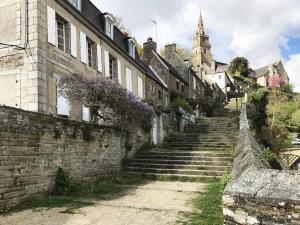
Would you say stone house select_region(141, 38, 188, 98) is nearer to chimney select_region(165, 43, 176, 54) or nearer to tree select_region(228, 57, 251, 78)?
chimney select_region(165, 43, 176, 54)

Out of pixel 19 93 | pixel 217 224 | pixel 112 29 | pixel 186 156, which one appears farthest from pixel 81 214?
pixel 112 29

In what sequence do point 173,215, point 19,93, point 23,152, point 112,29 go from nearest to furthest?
point 173,215 → point 23,152 → point 19,93 → point 112,29

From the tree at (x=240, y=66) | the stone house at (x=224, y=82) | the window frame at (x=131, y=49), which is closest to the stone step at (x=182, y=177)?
the window frame at (x=131, y=49)

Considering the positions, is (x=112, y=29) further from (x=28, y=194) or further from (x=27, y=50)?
(x=28, y=194)

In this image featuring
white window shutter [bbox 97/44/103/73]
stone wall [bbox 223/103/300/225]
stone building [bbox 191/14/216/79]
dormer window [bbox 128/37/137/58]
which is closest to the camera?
stone wall [bbox 223/103/300/225]

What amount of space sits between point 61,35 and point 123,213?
927 centimetres

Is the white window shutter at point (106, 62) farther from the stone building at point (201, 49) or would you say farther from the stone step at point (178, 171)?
the stone building at point (201, 49)

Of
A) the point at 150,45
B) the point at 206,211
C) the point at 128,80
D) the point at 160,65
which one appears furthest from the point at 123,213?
the point at 150,45

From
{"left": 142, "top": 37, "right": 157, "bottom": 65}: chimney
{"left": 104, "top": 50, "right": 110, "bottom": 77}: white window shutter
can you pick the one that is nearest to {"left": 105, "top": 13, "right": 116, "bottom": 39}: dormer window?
{"left": 104, "top": 50, "right": 110, "bottom": 77}: white window shutter

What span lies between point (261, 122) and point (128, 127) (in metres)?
9.97

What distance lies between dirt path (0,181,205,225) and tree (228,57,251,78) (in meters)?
45.9

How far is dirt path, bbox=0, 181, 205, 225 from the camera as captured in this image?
6332 millimetres

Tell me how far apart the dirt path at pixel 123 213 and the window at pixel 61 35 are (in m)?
7.41

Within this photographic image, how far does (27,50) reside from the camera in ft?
39.3
